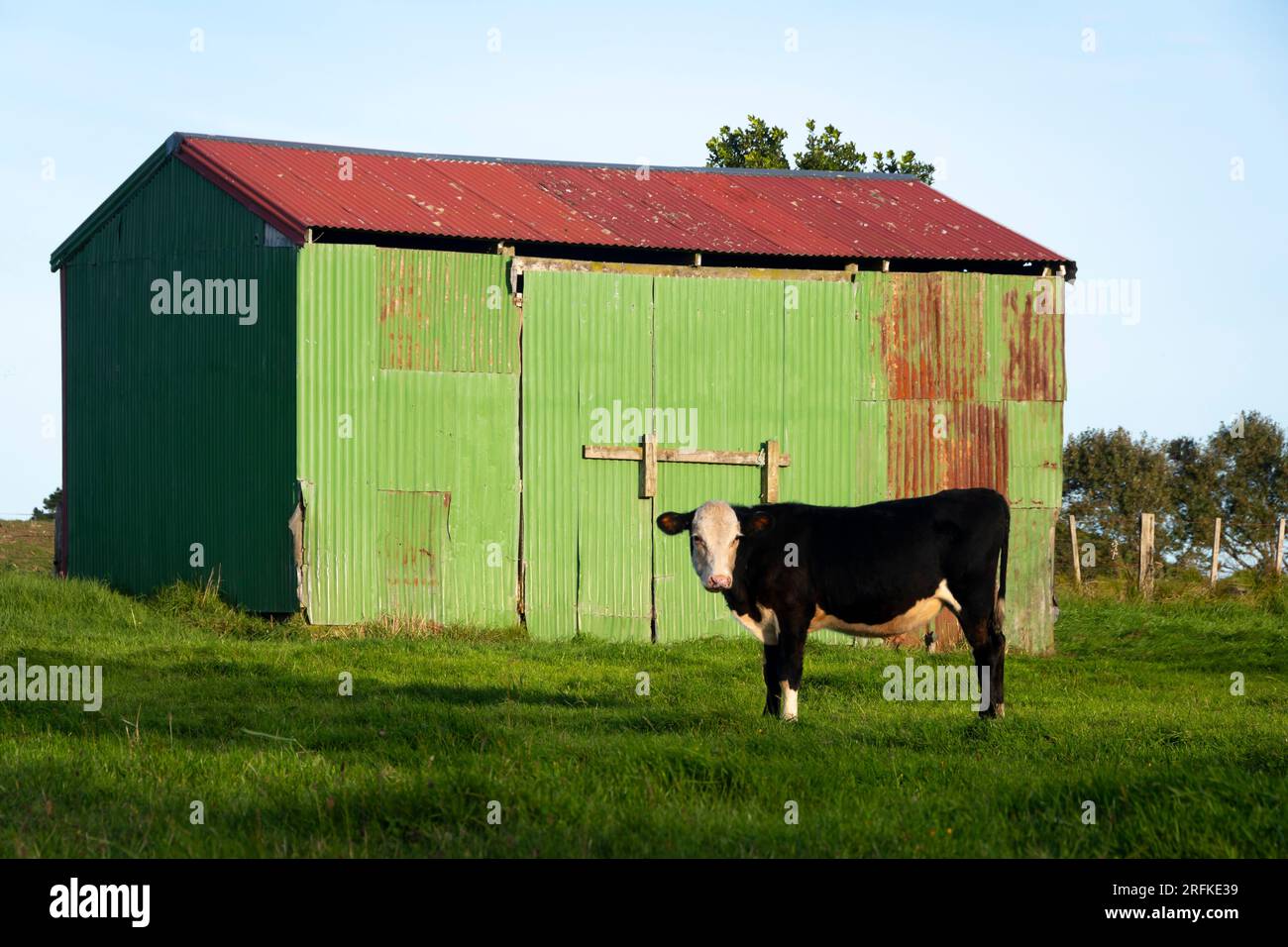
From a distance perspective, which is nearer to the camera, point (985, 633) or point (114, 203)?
point (985, 633)

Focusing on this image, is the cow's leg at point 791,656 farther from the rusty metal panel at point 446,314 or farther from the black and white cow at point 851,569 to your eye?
the rusty metal panel at point 446,314

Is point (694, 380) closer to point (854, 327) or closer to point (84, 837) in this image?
point (854, 327)

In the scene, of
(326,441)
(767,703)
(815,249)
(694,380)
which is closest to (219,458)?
(326,441)

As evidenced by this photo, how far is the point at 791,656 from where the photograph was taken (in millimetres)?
11242

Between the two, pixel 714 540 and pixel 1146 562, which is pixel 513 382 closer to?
pixel 714 540

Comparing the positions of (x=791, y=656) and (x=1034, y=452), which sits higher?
(x=1034, y=452)

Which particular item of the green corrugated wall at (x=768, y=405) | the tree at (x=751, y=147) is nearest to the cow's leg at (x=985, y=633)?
the green corrugated wall at (x=768, y=405)

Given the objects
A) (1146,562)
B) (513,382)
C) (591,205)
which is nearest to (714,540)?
(513,382)

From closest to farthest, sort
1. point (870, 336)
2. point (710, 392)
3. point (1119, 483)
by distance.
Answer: point (710, 392) → point (870, 336) → point (1119, 483)

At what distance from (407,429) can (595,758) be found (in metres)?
9.47

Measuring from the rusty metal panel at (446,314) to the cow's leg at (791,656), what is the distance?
729 centimetres

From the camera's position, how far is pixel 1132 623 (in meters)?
21.1

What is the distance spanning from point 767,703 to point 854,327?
28.2ft

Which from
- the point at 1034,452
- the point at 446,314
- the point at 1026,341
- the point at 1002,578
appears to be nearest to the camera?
the point at 1002,578
